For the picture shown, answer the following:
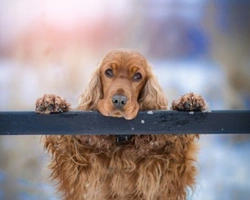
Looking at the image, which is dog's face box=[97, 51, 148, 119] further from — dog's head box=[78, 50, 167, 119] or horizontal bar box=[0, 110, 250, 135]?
horizontal bar box=[0, 110, 250, 135]

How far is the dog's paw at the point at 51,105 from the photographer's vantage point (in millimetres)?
1949

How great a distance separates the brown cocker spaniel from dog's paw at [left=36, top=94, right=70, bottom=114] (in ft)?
1.36

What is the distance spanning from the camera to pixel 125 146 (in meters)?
2.57

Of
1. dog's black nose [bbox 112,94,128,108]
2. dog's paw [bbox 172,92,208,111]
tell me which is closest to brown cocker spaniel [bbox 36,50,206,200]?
dog's black nose [bbox 112,94,128,108]

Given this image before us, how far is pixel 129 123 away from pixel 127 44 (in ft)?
4.19

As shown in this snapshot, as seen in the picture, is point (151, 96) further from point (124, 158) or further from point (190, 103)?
point (190, 103)

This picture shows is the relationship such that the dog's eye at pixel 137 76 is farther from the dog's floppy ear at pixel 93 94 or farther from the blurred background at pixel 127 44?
the blurred background at pixel 127 44

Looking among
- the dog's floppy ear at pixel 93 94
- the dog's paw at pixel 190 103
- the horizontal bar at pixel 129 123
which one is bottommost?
the horizontal bar at pixel 129 123

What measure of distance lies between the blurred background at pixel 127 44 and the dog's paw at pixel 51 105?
3.14 ft

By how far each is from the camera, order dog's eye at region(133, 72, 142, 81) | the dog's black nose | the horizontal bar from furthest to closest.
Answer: dog's eye at region(133, 72, 142, 81)
the dog's black nose
the horizontal bar

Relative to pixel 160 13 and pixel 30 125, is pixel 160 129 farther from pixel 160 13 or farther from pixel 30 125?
pixel 160 13

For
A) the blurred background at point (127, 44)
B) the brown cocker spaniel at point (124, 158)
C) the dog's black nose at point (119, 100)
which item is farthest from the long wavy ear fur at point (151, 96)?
the blurred background at point (127, 44)

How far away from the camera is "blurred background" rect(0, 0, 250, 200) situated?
3070mm

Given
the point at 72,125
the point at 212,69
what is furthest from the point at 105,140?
the point at 212,69
